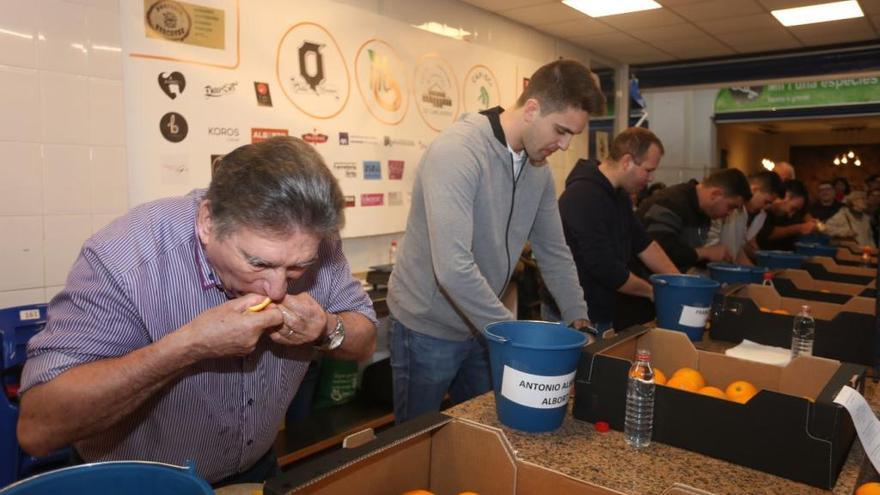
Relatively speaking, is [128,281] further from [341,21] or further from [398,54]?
[398,54]

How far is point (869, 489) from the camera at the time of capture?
115 cm

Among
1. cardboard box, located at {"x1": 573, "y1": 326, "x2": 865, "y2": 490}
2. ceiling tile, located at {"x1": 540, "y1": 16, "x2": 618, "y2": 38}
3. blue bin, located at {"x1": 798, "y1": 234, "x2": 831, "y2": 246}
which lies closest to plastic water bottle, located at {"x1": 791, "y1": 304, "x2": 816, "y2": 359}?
cardboard box, located at {"x1": 573, "y1": 326, "x2": 865, "y2": 490}

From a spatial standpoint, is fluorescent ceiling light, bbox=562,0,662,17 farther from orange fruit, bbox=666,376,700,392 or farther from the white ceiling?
orange fruit, bbox=666,376,700,392

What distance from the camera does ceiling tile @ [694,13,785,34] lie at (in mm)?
5043

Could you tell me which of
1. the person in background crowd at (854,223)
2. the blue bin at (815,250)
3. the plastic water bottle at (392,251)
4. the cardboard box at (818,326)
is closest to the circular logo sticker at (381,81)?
the plastic water bottle at (392,251)

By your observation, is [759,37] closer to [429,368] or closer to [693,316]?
[693,316]

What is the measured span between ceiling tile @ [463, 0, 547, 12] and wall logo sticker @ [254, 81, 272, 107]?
191 cm

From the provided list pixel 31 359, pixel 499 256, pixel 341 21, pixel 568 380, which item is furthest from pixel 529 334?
pixel 341 21

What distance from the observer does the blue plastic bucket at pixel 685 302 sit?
206cm

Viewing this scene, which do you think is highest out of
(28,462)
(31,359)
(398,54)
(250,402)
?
(398,54)

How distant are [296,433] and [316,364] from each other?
13.8 inches

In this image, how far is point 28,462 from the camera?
7.25 feet

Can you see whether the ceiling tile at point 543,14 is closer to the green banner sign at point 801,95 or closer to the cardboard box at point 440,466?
the cardboard box at point 440,466

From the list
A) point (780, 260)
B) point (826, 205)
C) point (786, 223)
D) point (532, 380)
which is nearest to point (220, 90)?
point (532, 380)
